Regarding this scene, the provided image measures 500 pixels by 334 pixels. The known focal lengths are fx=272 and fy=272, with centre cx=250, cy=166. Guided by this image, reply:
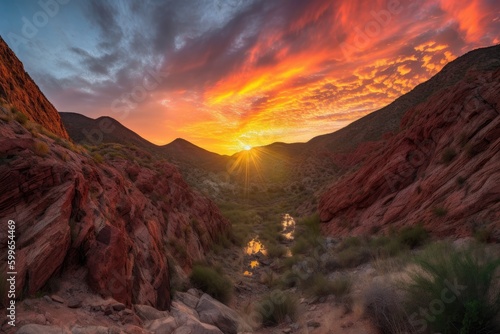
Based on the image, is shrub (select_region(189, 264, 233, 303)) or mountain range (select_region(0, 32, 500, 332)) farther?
shrub (select_region(189, 264, 233, 303))

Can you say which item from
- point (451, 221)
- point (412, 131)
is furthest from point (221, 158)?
point (451, 221)

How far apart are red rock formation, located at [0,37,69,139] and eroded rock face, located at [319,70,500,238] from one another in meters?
16.7

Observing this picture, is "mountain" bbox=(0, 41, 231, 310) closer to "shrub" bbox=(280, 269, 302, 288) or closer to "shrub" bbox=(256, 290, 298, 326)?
"shrub" bbox=(256, 290, 298, 326)

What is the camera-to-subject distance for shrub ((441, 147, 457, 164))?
12402 millimetres

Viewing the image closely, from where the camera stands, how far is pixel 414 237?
32.0ft

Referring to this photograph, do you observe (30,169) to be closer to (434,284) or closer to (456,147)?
(434,284)

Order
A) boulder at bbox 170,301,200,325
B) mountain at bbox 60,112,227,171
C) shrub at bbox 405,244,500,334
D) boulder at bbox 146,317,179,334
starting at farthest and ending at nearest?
mountain at bbox 60,112,227,171, boulder at bbox 170,301,200,325, boulder at bbox 146,317,179,334, shrub at bbox 405,244,500,334

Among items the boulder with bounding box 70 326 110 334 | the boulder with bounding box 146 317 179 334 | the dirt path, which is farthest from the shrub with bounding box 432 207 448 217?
the boulder with bounding box 70 326 110 334

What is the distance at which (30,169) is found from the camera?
18.7ft

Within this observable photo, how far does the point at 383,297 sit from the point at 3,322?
5.78 metres

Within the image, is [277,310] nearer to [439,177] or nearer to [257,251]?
[439,177]

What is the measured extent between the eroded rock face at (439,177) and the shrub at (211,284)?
7544mm

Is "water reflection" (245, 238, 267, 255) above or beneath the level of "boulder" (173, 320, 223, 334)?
beneath

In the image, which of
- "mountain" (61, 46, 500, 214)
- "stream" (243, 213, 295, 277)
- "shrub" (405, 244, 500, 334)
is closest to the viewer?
"shrub" (405, 244, 500, 334)
